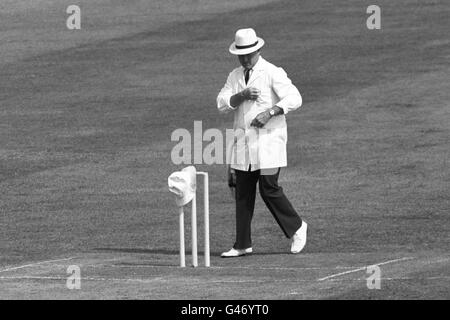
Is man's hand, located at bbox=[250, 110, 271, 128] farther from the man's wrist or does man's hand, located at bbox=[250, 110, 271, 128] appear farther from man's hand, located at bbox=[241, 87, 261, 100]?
man's hand, located at bbox=[241, 87, 261, 100]

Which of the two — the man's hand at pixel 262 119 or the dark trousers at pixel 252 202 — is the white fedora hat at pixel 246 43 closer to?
the man's hand at pixel 262 119

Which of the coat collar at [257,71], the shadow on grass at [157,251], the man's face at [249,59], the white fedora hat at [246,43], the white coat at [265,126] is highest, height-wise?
the white fedora hat at [246,43]

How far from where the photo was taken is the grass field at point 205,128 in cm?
1341

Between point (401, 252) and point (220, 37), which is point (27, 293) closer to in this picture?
point (401, 252)

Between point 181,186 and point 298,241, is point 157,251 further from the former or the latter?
point 181,186

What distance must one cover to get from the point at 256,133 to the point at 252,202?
2.32 feet

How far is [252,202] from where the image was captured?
15.2 meters

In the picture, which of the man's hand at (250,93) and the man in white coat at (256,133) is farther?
the man in white coat at (256,133)

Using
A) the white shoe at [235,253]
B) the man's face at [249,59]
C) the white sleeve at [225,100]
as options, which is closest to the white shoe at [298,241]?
the white shoe at [235,253]

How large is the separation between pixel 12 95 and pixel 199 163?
22.6ft

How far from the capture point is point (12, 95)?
27.6 meters

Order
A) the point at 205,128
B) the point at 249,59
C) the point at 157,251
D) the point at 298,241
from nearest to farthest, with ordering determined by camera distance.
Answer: the point at 249,59 < the point at 298,241 < the point at 157,251 < the point at 205,128

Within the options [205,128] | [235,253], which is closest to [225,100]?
[235,253]

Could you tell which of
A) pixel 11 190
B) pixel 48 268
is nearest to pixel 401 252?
pixel 48 268
